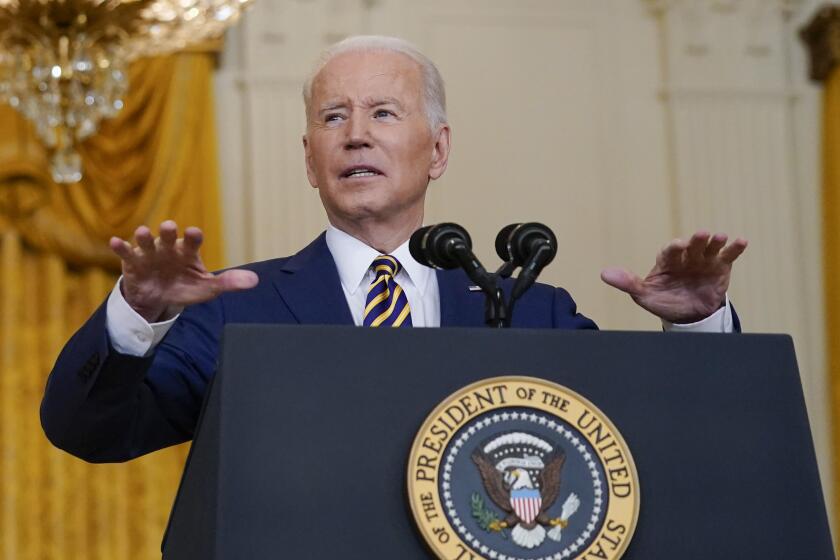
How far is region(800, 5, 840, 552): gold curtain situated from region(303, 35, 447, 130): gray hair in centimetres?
395

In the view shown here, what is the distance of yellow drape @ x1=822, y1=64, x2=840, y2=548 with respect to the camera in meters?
7.01

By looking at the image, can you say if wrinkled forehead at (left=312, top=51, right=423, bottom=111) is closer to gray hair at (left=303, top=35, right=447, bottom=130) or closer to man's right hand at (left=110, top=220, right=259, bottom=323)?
gray hair at (left=303, top=35, right=447, bottom=130)

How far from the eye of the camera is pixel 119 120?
6.86 m

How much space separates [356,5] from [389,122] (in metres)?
3.85

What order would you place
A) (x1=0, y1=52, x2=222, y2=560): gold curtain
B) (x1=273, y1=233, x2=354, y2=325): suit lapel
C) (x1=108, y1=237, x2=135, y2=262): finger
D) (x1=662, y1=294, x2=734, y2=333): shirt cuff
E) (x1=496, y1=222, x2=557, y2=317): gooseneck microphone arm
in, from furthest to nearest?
1. (x1=0, y1=52, x2=222, y2=560): gold curtain
2. (x1=273, y1=233, x2=354, y2=325): suit lapel
3. (x1=662, y1=294, x2=734, y2=333): shirt cuff
4. (x1=496, y1=222, x2=557, y2=317): gooseneck microphone arm
5. (x1=108, y1=237, x2=135, y2=262): finger

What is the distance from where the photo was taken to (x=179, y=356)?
2.89 m

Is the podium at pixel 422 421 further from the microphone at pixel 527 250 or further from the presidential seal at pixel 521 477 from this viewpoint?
the microphone at pixel 527 250

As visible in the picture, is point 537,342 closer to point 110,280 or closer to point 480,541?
point 480,541

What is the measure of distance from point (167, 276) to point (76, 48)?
364 cm

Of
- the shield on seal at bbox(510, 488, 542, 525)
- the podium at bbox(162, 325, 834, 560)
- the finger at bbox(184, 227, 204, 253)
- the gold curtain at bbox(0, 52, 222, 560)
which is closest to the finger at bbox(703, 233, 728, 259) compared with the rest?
the podium at bbox(162, 325, 834, 560)

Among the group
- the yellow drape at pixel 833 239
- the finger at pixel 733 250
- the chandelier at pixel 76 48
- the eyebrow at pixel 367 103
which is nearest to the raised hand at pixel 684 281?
the finger at pixel 733 250

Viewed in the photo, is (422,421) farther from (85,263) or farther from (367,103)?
(85,263)

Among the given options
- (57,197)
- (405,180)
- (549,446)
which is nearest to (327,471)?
(549,446)

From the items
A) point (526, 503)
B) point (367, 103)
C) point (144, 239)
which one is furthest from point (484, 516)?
point (367, 103)
